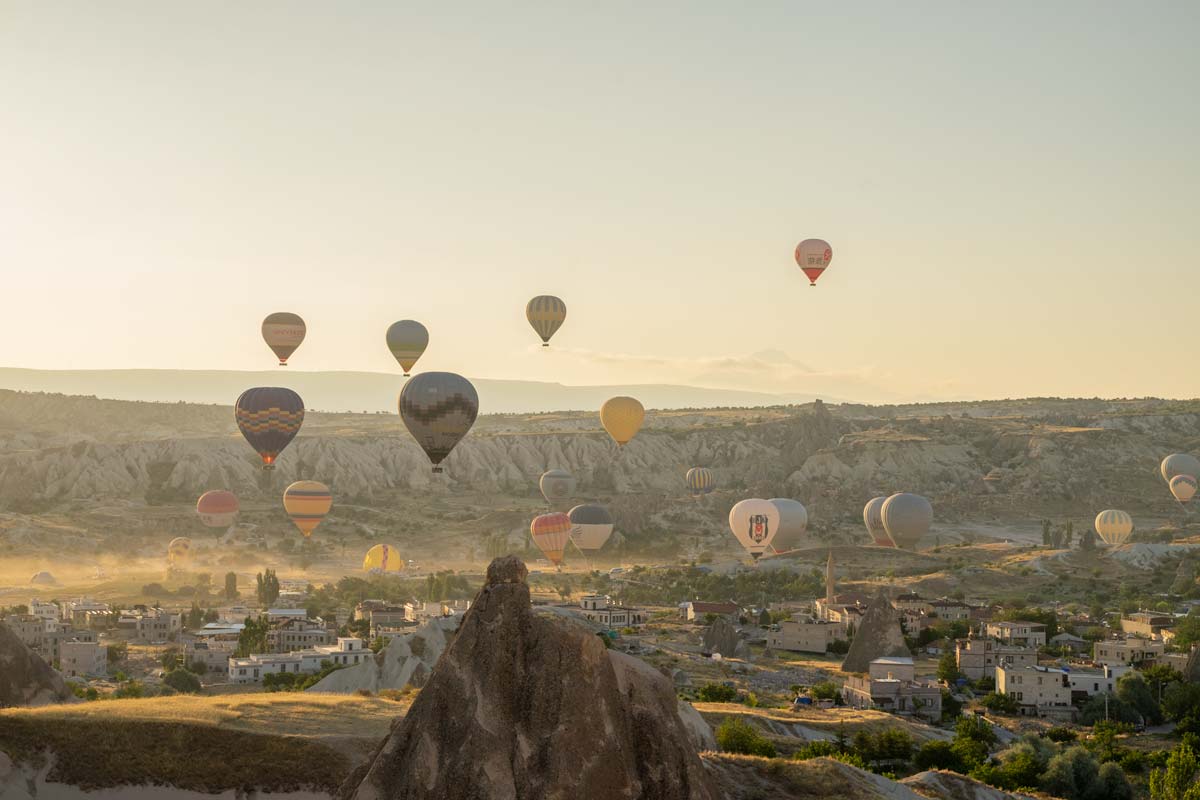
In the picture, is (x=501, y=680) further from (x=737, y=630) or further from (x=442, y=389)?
(x=737, y=630)

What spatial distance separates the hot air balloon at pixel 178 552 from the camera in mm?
94312

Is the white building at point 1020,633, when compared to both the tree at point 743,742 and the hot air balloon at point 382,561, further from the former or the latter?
the hot air balloon at point 382,561

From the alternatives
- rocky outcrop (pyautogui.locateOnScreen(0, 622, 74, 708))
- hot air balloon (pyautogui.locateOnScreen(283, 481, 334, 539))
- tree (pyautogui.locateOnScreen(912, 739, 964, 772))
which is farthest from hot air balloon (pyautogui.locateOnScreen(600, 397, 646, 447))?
rocky outcrop (pyautogui.locateOnScreen(0, 622, 74, 708))

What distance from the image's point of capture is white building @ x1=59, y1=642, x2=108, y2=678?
57312 millimetres

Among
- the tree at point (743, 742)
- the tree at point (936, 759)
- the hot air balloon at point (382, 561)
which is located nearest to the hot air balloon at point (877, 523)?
the hot air balloon at point (382, 561)

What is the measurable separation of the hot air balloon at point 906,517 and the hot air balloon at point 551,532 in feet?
76.0

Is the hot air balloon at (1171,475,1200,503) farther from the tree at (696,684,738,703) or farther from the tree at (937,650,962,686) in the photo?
the tree at (696,684,738,703)

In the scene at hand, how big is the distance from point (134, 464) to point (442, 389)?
76.0 meters

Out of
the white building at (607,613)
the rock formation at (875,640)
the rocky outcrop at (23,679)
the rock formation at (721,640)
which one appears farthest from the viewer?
the white building at (607,613)

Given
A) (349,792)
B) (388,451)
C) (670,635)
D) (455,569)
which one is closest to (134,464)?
(388,451)

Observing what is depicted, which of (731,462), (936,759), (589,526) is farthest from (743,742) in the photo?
(731,462)

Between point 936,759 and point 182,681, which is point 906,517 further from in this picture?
point 936,759

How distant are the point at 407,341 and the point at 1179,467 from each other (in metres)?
82.4

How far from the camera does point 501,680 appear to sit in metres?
17.3
